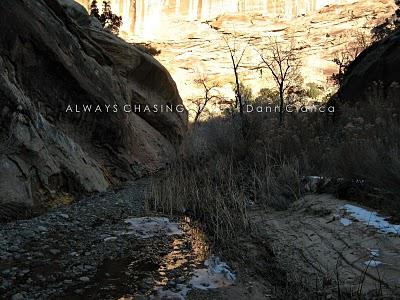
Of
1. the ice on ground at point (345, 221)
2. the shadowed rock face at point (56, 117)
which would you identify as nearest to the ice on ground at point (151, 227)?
the shadowed rock face at point (56, 117)

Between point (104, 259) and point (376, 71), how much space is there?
24.4 ft

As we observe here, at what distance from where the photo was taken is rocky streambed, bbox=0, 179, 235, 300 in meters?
2.80

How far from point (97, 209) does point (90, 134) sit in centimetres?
319

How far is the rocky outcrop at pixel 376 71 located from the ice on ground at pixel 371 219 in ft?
16.0

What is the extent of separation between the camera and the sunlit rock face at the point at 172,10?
36312mm

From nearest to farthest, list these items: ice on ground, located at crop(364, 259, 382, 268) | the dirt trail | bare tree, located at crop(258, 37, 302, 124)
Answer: the dirt trail < ice on ground, located at crop(364, 259, 382, 268) < bare tree, located at crop(258, 37, 302, 124)

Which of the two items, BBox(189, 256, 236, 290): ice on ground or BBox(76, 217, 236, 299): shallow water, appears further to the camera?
BBox(189, 256, 236, 290): ice on ground

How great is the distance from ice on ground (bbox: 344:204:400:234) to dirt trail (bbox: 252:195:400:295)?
0.15 feet

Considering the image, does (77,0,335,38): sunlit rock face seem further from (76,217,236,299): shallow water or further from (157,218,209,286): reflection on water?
(76,217,236,299): shallow water

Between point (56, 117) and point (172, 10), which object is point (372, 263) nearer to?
point (56, 117)

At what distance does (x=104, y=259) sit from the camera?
3.41 metres

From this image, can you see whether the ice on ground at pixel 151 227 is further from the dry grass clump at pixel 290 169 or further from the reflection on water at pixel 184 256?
the dry grass clump at pixel 290 169

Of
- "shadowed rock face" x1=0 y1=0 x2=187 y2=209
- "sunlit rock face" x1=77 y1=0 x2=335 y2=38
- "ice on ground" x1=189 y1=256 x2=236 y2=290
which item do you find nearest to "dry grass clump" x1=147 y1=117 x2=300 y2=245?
"ice on ground" x1=189 y1=256 x2=236 y2=290

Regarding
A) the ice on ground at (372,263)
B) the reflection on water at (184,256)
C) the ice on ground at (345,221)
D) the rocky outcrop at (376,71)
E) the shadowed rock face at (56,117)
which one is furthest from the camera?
the rocky outcrop at (376,71)
